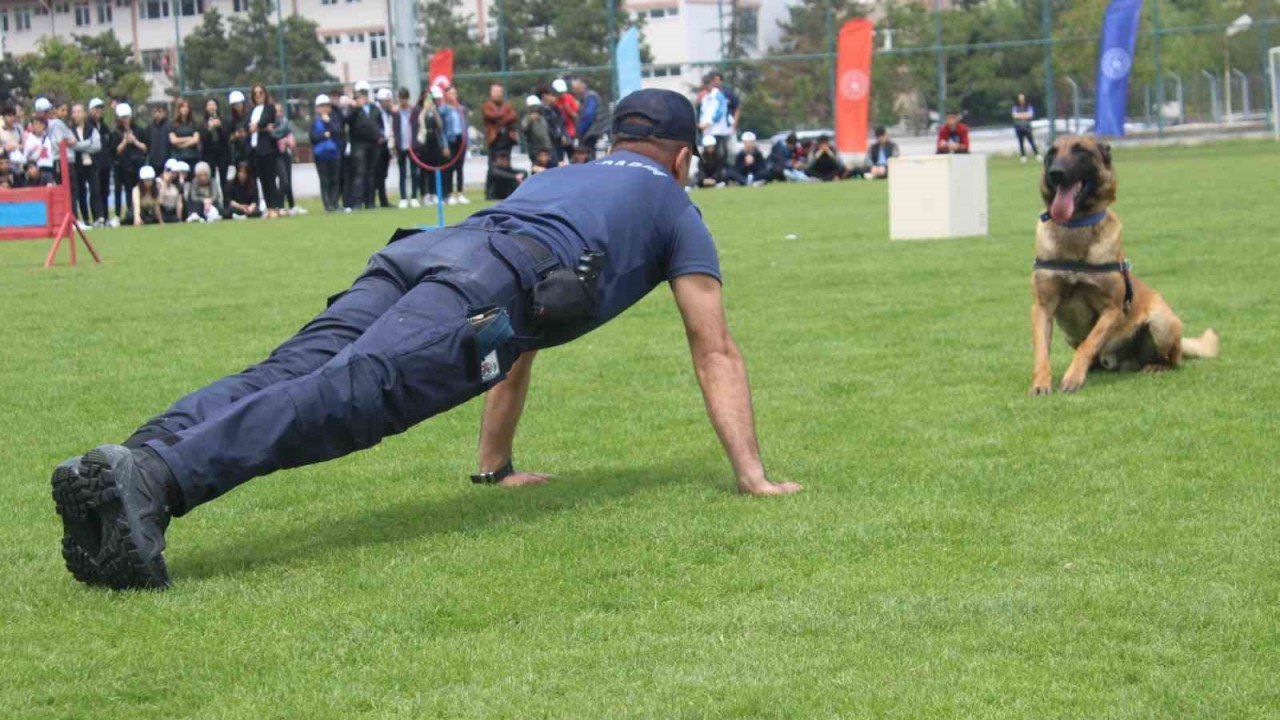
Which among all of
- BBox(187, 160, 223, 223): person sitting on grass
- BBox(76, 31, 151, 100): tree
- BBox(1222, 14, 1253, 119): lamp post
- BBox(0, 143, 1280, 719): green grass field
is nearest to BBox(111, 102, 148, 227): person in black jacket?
BBox(187, 160, 223, 223): person sitting on grass

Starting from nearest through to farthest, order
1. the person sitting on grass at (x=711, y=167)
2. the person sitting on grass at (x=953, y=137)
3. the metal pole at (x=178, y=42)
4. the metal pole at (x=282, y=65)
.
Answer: the person sitting on grass at (x=711, y=167)
the person sitting on grass at (x=953, y=137)
the metal pole at (x=282, y=65)
the metal pole at (x=178, y=42)

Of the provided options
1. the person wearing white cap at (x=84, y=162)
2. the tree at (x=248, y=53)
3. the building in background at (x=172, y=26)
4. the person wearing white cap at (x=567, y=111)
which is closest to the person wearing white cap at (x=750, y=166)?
the person wearing white cap at (x=567, y=111)

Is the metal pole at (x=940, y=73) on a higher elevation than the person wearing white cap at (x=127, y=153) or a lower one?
higher

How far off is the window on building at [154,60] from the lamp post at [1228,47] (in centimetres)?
3069

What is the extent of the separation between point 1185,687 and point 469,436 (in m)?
4.41

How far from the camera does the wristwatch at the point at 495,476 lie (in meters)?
6.47

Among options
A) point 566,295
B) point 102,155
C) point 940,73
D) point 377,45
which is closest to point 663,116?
point 566,295

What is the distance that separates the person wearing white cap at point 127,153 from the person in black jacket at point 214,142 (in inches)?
42.3

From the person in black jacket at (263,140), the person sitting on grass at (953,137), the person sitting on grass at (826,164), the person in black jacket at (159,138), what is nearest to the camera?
the person in black jacket at (263,140)

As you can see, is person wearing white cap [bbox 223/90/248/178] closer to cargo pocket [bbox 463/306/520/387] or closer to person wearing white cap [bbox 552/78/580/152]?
person wearing white cap [bbox 552/78/580/152]

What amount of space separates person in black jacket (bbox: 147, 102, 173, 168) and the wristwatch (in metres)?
24.4

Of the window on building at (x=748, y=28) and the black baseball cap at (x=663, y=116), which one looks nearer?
the black baseball cap at (x=663, y=116)

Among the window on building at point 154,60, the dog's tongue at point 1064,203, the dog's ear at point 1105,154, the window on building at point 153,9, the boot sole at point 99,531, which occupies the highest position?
the window on building at point 153,9

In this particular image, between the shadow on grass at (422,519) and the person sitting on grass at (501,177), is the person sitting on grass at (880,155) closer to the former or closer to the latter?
the person sitting on grass at (501,177)
